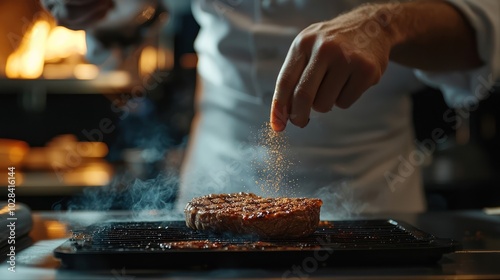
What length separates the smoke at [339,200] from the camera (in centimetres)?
208

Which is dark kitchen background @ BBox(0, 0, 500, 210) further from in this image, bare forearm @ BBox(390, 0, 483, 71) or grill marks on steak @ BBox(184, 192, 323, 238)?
grill marks on steak @ BBox(184, 192, 323, 238)

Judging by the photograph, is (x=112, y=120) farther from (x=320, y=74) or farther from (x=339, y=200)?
(x=320, y=74)

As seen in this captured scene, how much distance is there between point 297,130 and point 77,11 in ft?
2.43

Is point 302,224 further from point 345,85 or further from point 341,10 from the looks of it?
point 341,10

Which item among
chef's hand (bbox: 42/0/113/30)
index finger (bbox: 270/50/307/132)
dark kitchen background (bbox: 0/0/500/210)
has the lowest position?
dark kitchen background (bbox: 0/0/500/210)

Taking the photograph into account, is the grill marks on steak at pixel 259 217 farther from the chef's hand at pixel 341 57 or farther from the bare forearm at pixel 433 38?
the bare forearm at pixel 433 38

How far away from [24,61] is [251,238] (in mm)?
3470

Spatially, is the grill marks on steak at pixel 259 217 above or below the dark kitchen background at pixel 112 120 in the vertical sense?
above

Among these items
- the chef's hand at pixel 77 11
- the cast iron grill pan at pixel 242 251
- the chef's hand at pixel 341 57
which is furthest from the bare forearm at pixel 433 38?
the chef's hand at pixel 77 11

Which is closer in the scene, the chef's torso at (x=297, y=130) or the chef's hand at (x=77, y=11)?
the chef's hand at (x=77, y=11)

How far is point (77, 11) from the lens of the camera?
177 centimetres

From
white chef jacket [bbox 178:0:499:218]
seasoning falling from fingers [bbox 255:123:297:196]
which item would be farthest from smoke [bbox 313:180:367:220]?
seasoning falling from fingers [bbox 255:123:297:196]

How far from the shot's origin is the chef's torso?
2.14 metres

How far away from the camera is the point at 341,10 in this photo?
2.14 m
